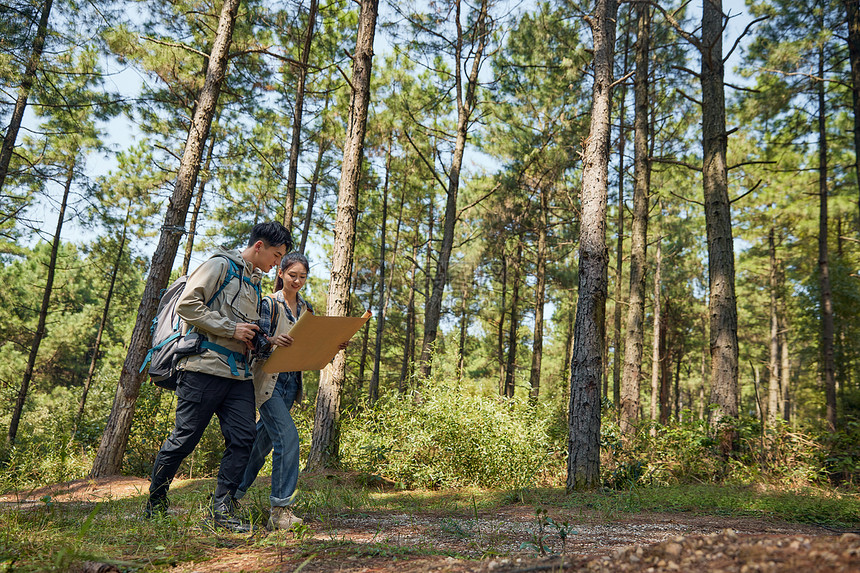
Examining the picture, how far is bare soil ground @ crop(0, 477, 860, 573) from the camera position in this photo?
4.72ft

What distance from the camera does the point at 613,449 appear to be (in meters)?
6.68

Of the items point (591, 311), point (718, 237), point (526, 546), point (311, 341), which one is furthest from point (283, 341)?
point (718, 237)

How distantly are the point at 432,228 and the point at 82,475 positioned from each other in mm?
16085

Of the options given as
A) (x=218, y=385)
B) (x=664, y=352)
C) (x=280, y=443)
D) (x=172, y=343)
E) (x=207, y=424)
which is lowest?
(x=280, y=443)

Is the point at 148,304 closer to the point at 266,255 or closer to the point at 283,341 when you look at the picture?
the point at 266,255

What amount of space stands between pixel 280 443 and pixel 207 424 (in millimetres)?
525

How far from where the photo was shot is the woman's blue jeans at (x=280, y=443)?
3055mm

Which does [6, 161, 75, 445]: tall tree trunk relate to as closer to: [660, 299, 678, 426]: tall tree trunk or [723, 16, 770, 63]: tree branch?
[723, 16, 770, 63]: tree branch

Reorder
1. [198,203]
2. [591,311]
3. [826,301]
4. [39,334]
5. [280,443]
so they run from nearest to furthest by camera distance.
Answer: [280,443], [591,311], [826,301], [39,334], [198,203]

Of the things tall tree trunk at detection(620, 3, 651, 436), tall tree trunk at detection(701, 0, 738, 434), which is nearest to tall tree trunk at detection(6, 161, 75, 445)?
tall tree trunk at detection(620, 3, 651, 436)

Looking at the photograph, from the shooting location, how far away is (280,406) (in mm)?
3312

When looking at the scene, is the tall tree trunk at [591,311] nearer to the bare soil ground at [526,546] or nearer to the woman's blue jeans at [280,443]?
the bare soil ground at [526,546]

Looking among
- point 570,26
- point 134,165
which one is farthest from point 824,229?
point 134,165

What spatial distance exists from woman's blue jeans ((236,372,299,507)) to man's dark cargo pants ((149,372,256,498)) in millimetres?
204
